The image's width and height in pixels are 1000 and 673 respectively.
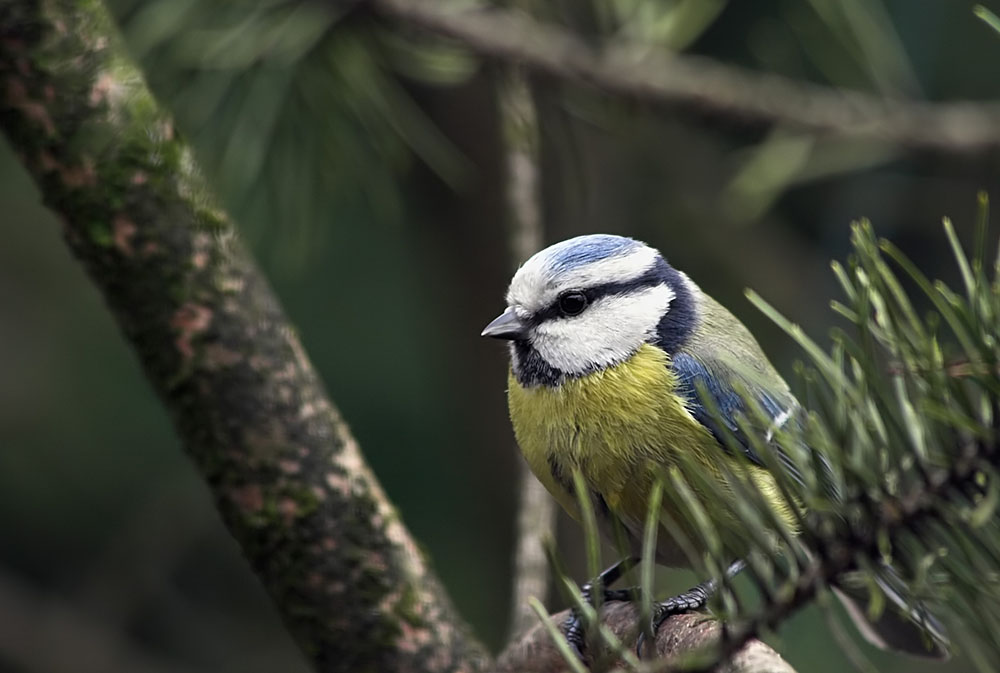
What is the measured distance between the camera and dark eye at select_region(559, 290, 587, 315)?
4.44 ft

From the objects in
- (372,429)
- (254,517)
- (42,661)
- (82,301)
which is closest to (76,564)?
(42,661)

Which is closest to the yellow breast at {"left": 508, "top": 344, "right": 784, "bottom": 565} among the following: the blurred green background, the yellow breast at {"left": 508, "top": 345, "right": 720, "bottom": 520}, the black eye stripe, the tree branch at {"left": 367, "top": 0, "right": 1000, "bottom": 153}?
the yellow breast at {"left": 508, "top": 345, "right": 720, "bottom": 520}

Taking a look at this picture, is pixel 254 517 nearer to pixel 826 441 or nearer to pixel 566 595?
pixel 566 595

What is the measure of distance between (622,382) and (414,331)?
4.60ft

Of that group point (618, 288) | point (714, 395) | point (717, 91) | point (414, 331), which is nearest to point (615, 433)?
point (714, 395)

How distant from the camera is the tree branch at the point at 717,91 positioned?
1.53 metres

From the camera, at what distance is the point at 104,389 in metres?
2.36

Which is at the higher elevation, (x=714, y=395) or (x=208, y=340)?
(x=208, y=340)

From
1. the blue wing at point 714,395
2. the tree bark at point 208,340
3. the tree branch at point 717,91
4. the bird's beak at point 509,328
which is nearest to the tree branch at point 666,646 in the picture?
the tree bark at point 208,340

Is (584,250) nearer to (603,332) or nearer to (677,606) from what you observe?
(603,332)

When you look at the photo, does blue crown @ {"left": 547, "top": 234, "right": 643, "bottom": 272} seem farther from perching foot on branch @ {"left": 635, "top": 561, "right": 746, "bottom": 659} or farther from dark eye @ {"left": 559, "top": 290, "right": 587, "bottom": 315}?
perching foot on branch @ {"left": 635, "top": 561, "right": 746, "bottom": 659}

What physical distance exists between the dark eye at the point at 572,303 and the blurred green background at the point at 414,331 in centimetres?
75

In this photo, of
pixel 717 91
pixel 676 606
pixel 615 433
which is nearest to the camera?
pixel 676 606

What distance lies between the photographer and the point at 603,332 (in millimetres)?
1336
